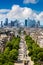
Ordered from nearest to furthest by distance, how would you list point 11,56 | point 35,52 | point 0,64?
point 0,64 < point 11,56 < point 35,52

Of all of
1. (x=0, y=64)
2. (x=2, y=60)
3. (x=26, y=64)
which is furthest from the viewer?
(x=26, y=64)

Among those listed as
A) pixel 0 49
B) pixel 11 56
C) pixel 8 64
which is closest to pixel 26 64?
pixel 11 56

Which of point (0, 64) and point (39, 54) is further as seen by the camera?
point (39, 54)

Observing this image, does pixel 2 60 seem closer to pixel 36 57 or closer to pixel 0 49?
pixel 36 57

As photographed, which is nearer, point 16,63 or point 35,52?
point 16,63

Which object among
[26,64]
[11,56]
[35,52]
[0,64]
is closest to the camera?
[0,64]

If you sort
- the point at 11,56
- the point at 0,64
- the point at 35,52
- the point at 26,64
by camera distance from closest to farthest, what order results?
the point at 0,64, the point at 26,64, the point at 11,56, the point at 35,52

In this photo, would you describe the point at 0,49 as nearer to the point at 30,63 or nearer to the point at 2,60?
the point at 30,63

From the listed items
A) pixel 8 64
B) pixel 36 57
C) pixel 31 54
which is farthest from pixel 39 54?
pixel 8 64
